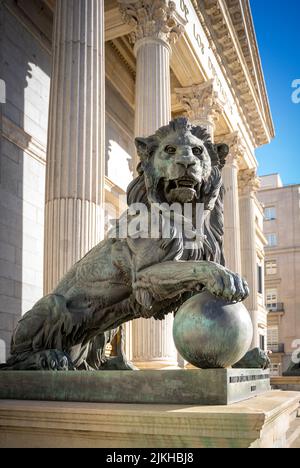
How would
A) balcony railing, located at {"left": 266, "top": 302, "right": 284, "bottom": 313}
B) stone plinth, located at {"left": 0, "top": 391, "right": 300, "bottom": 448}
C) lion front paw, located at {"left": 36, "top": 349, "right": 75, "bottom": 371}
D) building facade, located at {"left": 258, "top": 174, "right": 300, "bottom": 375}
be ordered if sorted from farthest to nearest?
balcony railing, located at {"left": 266, "top": 302, "right": 284, "bottom": 313} → building facade, located at {"left": 258, "top": 174, "right": 300, "bottom": 375} → lion front paw, located at {"left": 36, "top": 349, "right": 75, "bottom": 371} → stone plinth, located at {"left": 0, "top": 391, "right": 300, "bottom": 448}

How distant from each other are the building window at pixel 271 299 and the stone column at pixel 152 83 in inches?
1777

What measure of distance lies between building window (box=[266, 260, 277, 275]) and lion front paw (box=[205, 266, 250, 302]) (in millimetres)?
58149

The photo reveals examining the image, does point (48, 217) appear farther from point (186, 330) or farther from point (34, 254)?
point (186, 330)

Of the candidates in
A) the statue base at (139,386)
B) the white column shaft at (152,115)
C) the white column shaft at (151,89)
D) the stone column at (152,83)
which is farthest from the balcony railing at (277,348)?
the statue base at (139,386)

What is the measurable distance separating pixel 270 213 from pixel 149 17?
47.7 metres

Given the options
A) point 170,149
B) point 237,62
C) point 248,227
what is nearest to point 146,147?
point 170,149

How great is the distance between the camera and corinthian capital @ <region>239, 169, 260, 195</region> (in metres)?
29.8

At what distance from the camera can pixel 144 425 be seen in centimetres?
240

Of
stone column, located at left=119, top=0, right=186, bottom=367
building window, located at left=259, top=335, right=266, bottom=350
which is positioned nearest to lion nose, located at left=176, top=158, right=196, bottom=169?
stone column, located at left=119, top=0, right=186, bottom=367

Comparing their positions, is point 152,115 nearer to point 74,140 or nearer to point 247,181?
point 74,140

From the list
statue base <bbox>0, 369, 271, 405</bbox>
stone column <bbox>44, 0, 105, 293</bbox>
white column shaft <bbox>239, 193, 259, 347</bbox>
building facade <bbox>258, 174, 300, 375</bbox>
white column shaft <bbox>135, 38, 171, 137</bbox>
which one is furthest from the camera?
building facade <bbox>258, 174, 300, 375</bbox>

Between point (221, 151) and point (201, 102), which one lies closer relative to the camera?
point (221, 151)

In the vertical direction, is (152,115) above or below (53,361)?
above

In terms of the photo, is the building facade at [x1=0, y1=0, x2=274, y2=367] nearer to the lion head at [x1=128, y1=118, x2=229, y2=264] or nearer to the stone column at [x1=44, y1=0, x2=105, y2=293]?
the stone column at [x1=44, y1=0, x2=105, y2=293]
